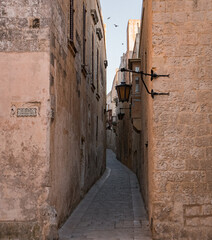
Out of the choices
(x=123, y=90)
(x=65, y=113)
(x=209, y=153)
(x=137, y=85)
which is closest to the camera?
(x=209, y=153)

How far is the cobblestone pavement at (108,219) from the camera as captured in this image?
6.04m

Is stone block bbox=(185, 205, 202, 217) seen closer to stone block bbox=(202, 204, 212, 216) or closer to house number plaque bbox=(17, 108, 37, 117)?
stone block bbox=(202, 204, 212, 216)

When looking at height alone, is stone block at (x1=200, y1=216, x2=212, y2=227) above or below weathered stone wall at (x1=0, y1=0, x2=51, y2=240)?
below

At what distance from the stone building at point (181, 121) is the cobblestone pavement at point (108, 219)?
29.7 inches

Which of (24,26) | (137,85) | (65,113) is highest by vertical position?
(24,26)

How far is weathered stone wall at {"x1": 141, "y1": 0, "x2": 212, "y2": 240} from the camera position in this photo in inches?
217

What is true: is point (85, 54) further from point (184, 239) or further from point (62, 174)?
point (184, 239)

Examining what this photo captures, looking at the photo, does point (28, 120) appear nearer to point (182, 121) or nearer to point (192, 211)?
point (182, 121)

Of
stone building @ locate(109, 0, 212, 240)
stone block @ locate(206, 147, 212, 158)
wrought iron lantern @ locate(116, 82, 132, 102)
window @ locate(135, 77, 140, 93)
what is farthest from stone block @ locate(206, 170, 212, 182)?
window @ locate(135, 77, 140, 93)

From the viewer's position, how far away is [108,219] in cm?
736

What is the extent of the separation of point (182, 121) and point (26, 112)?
2.55 meters

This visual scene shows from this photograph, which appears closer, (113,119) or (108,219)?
(108,219)

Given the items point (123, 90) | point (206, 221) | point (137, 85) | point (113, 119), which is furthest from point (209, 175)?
point (113, 119)

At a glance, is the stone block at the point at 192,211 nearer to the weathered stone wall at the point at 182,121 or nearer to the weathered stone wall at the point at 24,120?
the weathered stone wall at the point at 182,121
